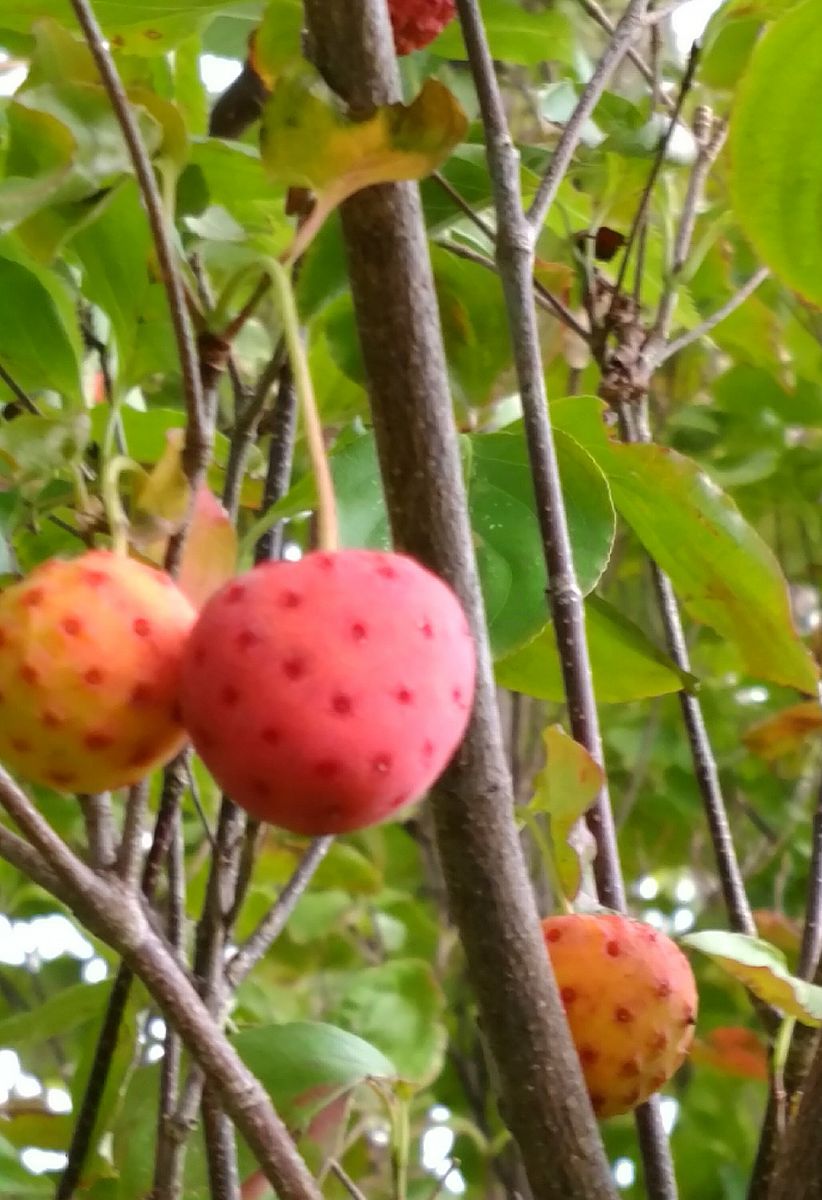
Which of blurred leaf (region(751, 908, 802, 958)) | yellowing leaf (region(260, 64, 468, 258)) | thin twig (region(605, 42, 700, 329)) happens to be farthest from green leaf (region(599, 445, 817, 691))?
blurred leaf (region(751, 908, 802, 958))

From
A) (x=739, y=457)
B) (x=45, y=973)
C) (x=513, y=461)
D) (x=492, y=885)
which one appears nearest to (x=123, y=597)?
(x=492, y=885)

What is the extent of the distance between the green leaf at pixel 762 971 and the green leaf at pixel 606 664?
0.44 feet

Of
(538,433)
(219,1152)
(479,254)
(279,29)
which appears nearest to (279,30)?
(279,29)

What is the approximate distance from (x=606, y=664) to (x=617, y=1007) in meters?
0.18

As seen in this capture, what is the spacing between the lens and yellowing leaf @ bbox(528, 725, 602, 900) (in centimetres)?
41

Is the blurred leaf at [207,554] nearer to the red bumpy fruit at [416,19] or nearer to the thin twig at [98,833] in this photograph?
the thin twig at [98,833]

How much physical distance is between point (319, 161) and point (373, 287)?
0.05 meters

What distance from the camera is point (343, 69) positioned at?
0.34m

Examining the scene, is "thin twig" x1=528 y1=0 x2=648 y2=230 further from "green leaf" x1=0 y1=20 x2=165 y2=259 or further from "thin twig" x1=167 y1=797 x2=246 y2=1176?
"thin twig" x1=167 y1=797 x2=246 y2=1176

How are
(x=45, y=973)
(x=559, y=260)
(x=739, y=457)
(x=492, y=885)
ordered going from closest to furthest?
1. (x=492, y=885)
2. (x=559, y=260)
3. (x=739, y=457)
4. (x=45, y=973)

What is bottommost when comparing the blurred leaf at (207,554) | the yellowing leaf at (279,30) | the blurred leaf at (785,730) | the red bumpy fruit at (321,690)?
the red bumpy fruit at (321,690)

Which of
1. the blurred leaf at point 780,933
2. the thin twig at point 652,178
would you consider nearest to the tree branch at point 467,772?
the thin twig at point 652,178

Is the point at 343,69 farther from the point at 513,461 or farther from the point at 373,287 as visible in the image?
the point at 513,461

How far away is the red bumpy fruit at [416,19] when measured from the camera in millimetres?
468
